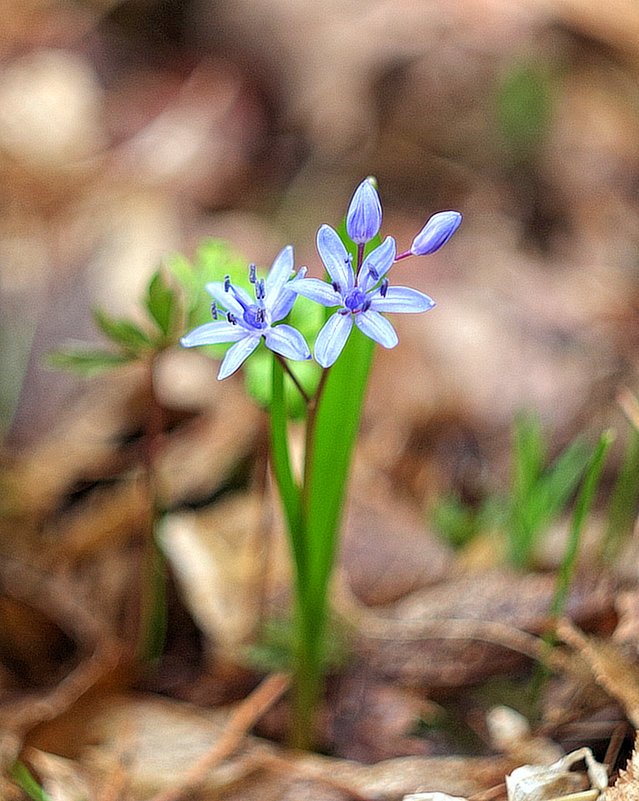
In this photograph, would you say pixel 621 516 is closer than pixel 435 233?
No

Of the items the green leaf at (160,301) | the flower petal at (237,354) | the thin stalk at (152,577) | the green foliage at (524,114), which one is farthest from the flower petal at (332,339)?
the green foliage at (524,114)

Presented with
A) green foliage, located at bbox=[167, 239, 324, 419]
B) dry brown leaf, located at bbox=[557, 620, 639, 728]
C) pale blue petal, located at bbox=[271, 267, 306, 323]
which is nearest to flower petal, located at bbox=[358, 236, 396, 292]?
pale blue petal, located at bbox=[271, 267, 306, 323]

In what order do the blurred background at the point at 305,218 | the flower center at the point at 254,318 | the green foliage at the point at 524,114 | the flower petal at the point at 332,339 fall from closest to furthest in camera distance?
the flower petal at the point at 332,339, the flower center at the point at 254,318, the blurred background at the point at 305,218, the green foliage at the point at 524,114

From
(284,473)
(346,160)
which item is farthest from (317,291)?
(346,160)

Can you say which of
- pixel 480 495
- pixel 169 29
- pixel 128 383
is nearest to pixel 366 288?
pixel 480 495

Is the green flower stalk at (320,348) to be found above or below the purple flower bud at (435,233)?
below

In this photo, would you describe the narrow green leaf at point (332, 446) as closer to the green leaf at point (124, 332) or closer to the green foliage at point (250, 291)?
the green foliage at point (250, 291)

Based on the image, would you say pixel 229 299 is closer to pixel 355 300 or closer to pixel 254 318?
pixel 254 318
